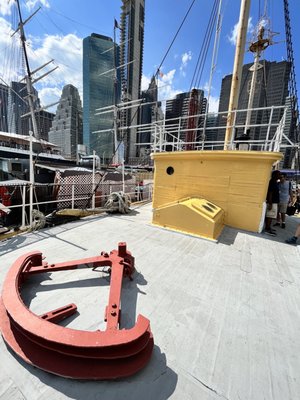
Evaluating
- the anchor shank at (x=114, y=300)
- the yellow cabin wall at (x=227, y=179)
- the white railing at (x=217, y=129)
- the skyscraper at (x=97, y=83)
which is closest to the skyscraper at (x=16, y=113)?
the skyscraper at (x=97, y=83)

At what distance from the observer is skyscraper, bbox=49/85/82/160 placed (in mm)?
52125

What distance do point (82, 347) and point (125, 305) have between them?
753 millimetres

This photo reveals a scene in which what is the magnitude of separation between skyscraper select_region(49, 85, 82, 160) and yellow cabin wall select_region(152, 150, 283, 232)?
174 feet

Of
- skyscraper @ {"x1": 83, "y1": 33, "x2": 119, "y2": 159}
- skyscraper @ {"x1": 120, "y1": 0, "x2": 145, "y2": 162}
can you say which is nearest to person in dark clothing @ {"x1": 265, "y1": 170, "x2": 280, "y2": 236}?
skyscraper @ {"x1": 120, "y1": 0, "x2": 145, "y2": 162}

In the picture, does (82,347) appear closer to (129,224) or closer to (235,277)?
(235,277)

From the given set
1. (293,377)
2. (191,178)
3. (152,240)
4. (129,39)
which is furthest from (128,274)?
(129,39)

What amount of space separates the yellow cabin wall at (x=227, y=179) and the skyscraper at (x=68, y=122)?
53180 mm

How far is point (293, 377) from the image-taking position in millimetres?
1282

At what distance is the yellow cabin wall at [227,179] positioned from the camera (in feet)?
13.5

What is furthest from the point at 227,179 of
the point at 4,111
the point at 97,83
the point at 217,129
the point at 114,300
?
the point at 4,111

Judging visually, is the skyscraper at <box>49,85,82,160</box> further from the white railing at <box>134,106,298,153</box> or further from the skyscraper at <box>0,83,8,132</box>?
the white railing at <box>134,106,298,153</box>

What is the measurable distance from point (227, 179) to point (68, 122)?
60.9 m

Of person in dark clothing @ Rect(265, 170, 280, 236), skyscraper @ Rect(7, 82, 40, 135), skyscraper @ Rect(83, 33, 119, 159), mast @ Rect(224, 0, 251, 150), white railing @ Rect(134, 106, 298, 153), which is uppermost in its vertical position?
skyscraper @ Rect(83, 33, 119, 159)

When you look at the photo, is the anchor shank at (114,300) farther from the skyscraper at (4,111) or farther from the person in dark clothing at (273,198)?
the skyscraper at (4,111)
